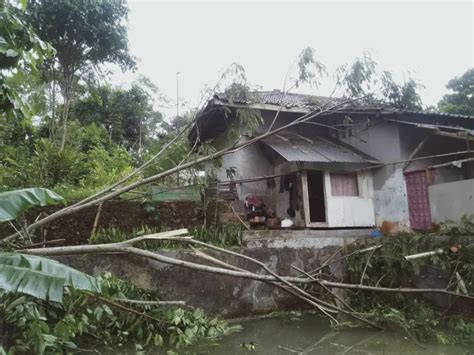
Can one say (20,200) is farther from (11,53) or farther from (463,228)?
(463,228)

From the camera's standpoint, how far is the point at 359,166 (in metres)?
9.58

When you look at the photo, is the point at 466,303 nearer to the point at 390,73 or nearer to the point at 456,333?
the point at 456,333

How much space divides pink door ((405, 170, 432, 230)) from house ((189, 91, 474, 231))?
0.02 m

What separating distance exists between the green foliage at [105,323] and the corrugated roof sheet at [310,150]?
176 inches

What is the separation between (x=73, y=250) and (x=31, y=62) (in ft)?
7.46

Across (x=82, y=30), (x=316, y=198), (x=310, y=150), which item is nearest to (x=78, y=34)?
(x=82, y=30)

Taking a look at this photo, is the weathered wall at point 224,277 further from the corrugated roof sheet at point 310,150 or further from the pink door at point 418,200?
the pink door at point 418,200

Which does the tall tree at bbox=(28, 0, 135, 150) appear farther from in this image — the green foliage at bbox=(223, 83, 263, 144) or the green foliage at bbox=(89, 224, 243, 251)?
the green foliage at bbox=(223, 83, 263, 144)

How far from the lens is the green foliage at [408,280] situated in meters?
5.79

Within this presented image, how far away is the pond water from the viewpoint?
512cm

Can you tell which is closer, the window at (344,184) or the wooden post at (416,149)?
the wooden post at (416,149)

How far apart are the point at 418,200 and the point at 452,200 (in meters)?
1.53

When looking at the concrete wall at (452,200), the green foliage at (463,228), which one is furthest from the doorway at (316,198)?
the green foliage at (463,228)

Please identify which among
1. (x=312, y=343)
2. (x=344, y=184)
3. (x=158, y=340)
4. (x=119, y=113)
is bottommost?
(x=312, y=343)
